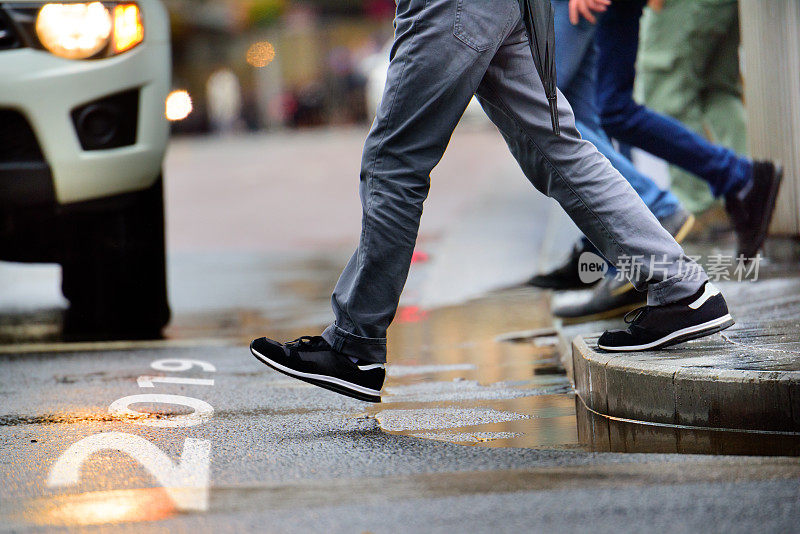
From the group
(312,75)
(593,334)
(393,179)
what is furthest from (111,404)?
(312,75)

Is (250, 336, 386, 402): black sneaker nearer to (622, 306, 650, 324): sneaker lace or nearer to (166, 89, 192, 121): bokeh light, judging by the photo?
(622, 306, 650, 324): sneaker lace

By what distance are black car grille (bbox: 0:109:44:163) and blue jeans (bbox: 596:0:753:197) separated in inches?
85.0

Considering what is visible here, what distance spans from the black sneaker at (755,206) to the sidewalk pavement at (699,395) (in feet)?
4.28

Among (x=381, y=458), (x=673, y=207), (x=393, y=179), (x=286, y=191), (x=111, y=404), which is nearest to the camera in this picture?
(x=381, y=458)

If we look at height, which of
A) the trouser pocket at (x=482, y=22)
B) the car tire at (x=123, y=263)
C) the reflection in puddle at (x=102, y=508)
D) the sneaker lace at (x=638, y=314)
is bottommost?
the car tire at (x=123, y=263)

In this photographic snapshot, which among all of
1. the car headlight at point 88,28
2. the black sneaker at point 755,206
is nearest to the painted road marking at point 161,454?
the car headlight at point 88,28

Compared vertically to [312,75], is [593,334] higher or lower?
higher

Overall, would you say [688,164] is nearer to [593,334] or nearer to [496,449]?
[593,334]

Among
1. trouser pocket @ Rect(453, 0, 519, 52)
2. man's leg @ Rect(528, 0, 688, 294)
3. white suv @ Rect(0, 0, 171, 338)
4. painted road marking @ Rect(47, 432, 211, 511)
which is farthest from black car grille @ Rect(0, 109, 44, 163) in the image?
trouser pocket @ Rect(453, 0, 519, 52)

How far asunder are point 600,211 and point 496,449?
0.80 m

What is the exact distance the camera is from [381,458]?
3146 mm

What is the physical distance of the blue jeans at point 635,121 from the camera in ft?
16.4

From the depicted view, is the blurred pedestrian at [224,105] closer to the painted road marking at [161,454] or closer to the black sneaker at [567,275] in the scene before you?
the black sneaker at [567,275]

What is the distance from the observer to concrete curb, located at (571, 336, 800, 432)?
3.21 metres
